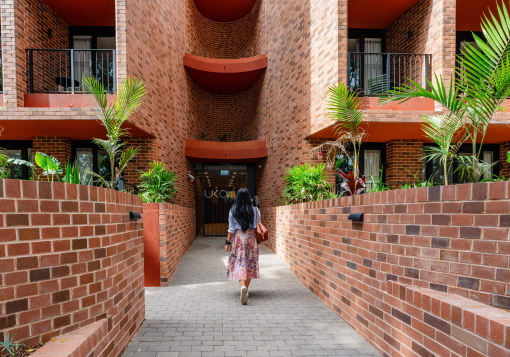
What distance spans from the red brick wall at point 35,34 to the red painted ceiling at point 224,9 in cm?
649

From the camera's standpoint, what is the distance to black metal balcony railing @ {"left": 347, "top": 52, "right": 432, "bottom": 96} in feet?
23.2

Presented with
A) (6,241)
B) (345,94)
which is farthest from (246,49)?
(6,241)

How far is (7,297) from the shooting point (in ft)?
5.26

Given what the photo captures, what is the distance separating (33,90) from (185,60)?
5643 mm

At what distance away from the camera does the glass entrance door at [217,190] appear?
12.7m

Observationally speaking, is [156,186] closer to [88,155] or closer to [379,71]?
[88,155]

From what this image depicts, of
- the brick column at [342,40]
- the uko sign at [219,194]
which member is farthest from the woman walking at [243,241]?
the uko sign at [219,194]

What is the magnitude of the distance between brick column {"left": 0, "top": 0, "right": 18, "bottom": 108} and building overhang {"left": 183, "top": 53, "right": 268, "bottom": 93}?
5.55 m

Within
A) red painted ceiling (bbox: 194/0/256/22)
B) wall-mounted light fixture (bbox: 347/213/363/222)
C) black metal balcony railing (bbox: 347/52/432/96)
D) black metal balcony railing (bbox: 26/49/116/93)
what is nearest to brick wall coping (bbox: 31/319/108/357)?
wall-mounted light fixture (bbox: 347/213/363/222)

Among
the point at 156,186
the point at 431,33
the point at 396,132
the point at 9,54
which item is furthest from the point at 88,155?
the point at 431,33

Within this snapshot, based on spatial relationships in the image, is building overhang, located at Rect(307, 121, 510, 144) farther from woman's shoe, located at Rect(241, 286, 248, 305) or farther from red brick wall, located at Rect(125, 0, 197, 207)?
red brick wall, located at Rect(125, 0, 197, 207)

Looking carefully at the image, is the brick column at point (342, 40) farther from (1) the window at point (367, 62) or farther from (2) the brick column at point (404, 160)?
(2) the brick column at point (404, 160)

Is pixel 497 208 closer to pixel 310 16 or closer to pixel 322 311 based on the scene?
pixel 322 311

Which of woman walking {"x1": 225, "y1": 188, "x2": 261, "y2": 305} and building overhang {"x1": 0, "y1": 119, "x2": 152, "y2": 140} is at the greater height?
building overhang {"x1": 0, "y1": 119, "x2": 152, "y2": 140}
